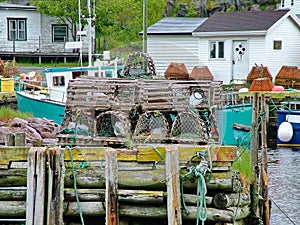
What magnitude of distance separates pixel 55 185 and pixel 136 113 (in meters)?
3.56

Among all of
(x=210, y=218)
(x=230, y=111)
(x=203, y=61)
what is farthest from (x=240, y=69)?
(x=210, y=218)

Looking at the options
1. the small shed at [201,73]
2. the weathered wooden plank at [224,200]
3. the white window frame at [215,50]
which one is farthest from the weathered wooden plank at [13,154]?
the white window frame at [215,50]

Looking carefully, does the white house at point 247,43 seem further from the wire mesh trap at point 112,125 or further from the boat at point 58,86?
the wire mesh trap at point 112,125

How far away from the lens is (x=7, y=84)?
29.2 m

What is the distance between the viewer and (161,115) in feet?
36.1

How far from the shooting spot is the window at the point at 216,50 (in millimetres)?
→ 35500

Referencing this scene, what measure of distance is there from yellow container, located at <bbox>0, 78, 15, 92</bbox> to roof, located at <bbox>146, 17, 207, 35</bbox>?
11.1m

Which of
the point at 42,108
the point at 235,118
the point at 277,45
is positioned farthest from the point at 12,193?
the point at 277,45

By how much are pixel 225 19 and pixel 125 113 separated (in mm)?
27016

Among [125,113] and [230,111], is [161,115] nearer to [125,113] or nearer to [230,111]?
[125,113]

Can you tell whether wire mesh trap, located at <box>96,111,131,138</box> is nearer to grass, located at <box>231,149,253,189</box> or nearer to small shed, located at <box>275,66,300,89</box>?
grass, located at <box>231,149,253,189</box>

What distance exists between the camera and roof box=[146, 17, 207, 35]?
126ft

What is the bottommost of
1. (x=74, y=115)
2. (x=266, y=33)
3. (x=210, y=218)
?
(x=210, y=218)

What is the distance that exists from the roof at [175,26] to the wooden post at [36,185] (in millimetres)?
30070
